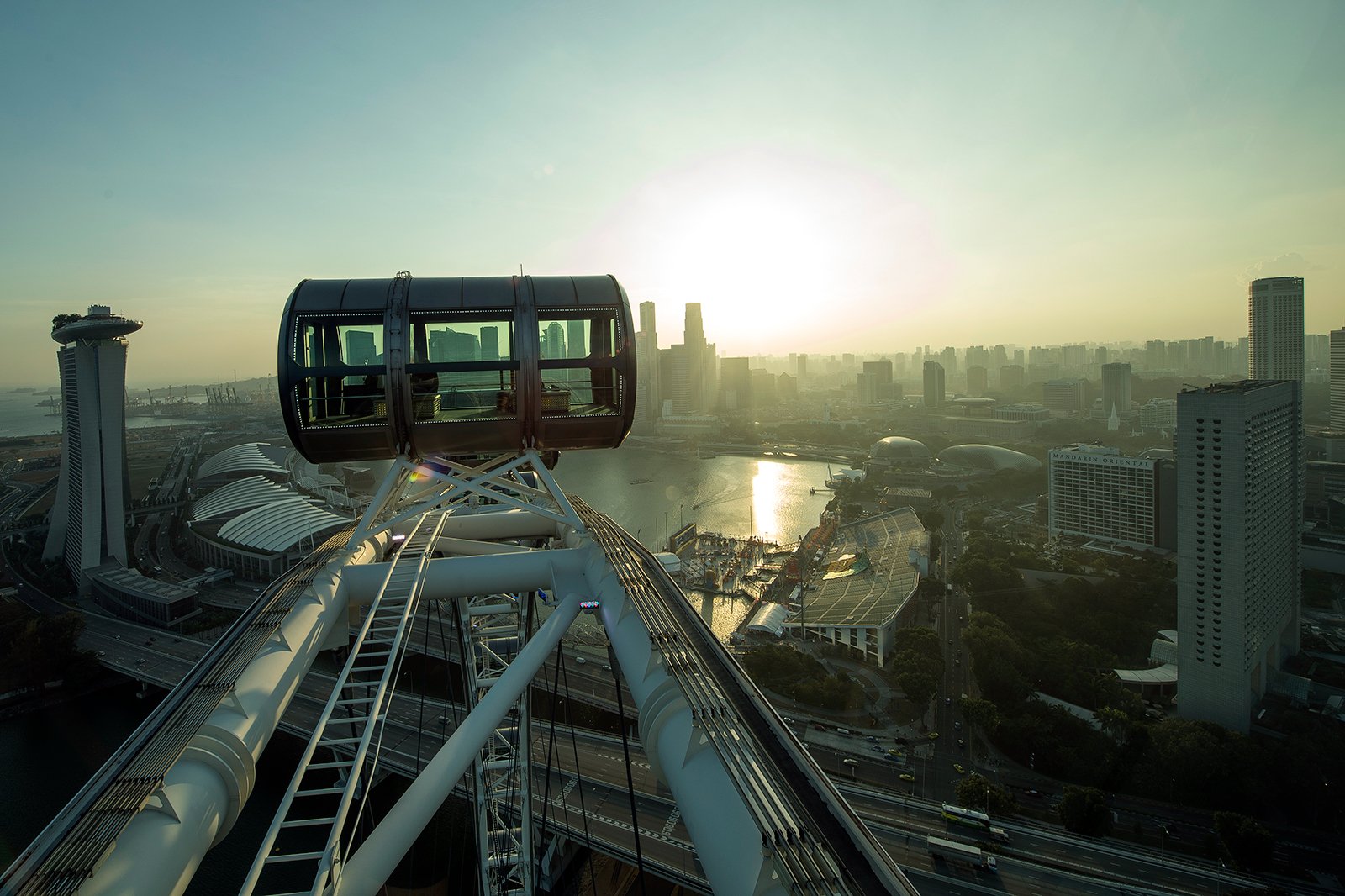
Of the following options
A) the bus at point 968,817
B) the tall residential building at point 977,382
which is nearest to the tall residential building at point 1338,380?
the bus at point 968,817

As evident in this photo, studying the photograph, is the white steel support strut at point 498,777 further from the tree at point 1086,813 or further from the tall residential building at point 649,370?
the tall residential building at point 649,370

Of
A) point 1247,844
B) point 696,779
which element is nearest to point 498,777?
point 696,779

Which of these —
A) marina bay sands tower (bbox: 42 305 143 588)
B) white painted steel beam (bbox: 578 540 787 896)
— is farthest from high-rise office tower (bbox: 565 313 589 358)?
marina bay sands tower (bbox: 42 305 143 588)

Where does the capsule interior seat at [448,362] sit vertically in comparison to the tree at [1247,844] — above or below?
above

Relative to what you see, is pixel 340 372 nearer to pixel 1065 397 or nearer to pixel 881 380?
pixel 1065 397

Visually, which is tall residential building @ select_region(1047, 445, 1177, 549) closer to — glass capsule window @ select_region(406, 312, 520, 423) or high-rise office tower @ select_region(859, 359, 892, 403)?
glass capsule window @ select_region(406, 312, 520, 423)
